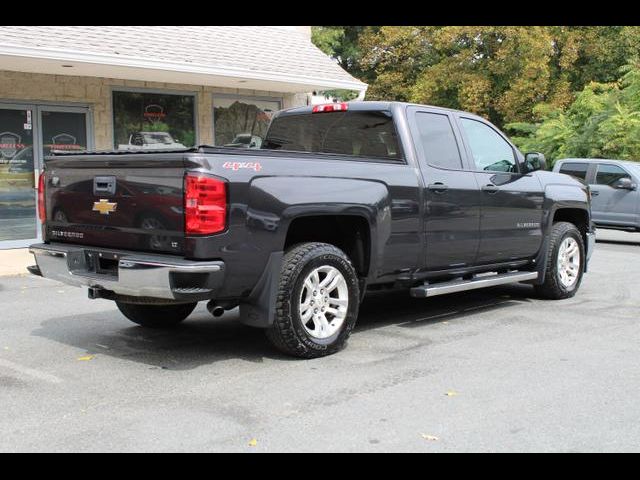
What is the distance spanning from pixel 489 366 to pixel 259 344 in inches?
74.6

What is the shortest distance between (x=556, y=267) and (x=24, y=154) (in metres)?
9.17

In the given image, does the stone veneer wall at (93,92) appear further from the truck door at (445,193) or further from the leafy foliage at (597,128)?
the leafy foliage at (597,128)

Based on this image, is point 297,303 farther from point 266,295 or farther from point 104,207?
point 104,207

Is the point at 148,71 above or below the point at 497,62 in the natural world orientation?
below

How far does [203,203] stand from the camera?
490 centimetres

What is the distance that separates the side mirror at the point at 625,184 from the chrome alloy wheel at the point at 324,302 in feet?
37.2

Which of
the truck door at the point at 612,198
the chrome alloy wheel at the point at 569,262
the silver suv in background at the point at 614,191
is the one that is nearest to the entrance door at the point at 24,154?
the chrome alloy wheel at the point at 569,262

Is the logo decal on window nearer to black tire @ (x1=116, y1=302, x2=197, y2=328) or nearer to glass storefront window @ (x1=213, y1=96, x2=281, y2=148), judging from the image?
black tire @ (x1=116, y1=302, x2=197, y2=328)

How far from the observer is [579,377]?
203 inches

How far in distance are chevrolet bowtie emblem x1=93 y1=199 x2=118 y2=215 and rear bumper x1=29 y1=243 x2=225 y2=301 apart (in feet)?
0.94

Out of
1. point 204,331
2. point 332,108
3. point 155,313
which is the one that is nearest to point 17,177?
point 155,313

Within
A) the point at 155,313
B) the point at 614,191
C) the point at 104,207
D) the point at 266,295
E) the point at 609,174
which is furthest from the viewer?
the point at 609,174

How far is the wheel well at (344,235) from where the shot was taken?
19.5 feet
